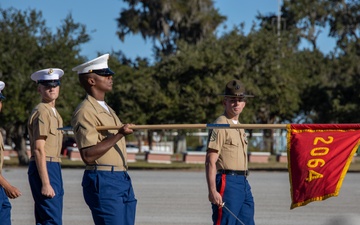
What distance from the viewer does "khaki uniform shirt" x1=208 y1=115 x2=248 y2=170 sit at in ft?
26.3

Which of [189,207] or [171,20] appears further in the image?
[171,20]

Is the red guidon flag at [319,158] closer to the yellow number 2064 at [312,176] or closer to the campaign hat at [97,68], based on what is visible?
the yellow number 2064 at [312,176]

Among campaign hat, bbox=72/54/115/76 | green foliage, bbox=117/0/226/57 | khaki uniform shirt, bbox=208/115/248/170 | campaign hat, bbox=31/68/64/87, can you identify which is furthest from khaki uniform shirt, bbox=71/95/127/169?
green foliage, bbox=117/0/226/57

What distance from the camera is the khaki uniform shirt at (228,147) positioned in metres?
8.02

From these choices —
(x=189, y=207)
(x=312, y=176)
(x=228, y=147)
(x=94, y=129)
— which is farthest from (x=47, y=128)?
(x=189, y=207)

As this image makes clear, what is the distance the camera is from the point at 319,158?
23.8 feet

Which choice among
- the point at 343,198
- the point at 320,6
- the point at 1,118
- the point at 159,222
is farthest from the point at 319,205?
the point at 320,6

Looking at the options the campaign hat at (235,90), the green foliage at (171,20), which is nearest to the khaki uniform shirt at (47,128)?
the campaign hat at (235,90)

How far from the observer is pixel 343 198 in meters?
19.1

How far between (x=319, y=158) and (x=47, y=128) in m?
2.66

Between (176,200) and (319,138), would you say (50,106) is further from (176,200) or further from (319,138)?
(176,200)

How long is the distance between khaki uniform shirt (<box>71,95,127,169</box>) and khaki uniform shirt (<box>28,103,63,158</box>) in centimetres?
167

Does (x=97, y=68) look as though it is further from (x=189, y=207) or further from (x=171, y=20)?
(x=171, y=20)

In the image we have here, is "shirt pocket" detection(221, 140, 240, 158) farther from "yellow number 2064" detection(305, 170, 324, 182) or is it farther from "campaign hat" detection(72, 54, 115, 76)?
"campaign hat" detection(72, 54, 115, 76)
